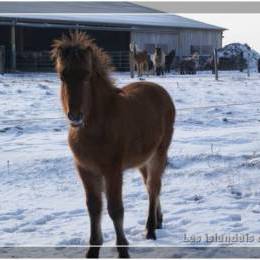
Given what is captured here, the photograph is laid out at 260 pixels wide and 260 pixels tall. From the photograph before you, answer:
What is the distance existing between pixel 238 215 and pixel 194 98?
9.97 meters

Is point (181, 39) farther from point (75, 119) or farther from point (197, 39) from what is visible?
point (75, 119)

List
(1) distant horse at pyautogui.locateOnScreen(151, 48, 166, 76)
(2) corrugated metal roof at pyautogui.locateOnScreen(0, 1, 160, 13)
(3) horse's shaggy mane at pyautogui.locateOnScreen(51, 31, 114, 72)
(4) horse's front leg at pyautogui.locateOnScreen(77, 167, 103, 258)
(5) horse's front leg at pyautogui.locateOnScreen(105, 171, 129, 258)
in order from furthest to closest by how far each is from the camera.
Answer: (2) corrugated metal roof at pyautogui.locateOnScreen(0, 1, 160, 13) < (1) distant horse at pyautogui.locateOnScreen(151, 48, 166, 76) < (4) horse's front leg at pyautogui.locateOnScreen(77, 167, 103, 258) < (5) horse's front leg at pyautogui.locateOnScreen(105, 171, 129, 258) < (3) horse's shaggy mane at pyautogui.locateOnScreen(51, 31, 114, 72)

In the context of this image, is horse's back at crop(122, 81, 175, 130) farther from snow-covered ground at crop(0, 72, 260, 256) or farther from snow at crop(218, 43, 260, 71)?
snow at crop(218, 43, 260, 71)

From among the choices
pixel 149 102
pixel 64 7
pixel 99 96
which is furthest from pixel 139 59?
pixel 99 96

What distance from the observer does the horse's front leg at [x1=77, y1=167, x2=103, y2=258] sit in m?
4.41

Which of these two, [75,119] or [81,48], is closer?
[75,119]

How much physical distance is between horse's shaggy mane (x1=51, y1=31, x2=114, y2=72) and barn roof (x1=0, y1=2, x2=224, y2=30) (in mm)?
23148

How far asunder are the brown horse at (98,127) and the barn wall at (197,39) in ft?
108

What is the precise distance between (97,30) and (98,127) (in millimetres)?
31001

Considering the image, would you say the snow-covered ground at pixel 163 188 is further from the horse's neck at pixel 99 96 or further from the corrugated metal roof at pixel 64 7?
the corrugated metal roof at pixel 64 7

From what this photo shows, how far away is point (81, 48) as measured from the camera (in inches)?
163

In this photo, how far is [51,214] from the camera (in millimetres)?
5492

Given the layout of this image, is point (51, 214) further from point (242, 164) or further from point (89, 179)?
point (242, 164)

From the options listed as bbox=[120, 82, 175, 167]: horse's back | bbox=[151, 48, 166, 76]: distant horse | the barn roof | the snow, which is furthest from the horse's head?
the snow
